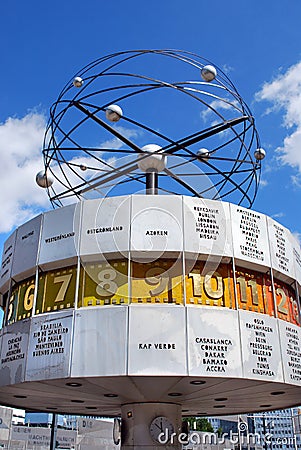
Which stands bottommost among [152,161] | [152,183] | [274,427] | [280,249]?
[274,427]

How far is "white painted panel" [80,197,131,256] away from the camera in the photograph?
47.3 ft

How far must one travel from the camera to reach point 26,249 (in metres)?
16.0

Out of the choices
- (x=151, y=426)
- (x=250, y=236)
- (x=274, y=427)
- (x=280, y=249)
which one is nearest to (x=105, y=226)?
(x=250, y=236)

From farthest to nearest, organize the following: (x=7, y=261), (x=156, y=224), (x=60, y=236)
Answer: (x=7, y=261)
(x=60, y=236)
(x=156, y=224)

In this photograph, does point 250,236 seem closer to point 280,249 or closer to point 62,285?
point 280,249

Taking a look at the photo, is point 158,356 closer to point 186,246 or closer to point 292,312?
point 186,246

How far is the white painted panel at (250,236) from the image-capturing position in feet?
49.3

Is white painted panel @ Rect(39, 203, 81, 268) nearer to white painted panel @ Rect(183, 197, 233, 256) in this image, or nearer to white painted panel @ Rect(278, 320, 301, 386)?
white painted panel @ Rect(183, 197, 233, 256)

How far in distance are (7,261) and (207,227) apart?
7.48 metres

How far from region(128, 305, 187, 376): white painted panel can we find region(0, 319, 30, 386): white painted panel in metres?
3.56

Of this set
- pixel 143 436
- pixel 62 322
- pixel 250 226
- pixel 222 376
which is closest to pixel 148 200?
pixel 250 226

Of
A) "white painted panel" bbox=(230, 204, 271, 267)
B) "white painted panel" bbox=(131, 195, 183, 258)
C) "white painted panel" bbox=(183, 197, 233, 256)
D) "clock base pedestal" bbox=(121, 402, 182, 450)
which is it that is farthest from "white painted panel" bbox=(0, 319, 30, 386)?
"white painted panel" bbox=(230, 204, 271, 267)

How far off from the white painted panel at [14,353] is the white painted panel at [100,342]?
1.98 metres

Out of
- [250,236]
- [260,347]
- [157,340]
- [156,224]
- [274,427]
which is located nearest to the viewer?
[157,340]
